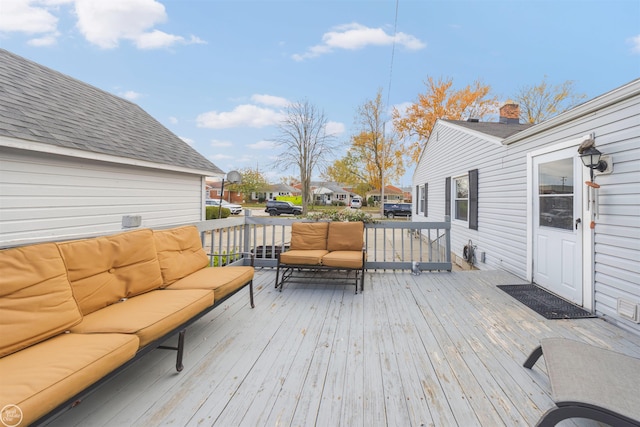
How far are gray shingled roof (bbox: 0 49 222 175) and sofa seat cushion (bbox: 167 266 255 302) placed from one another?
3364 mm

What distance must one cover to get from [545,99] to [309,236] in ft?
65.0

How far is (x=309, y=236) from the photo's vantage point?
4.63m

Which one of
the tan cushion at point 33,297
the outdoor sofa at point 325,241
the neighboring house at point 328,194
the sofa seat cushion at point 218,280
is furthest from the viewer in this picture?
the neighboring house at point 328,194

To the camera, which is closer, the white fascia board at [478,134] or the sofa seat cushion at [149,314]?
the sofa seat cushion at [149,314]

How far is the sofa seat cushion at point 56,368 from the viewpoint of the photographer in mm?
1150

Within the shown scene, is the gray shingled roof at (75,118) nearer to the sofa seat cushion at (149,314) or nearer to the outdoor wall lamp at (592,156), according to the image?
the sofa seat cushion at (149,314)

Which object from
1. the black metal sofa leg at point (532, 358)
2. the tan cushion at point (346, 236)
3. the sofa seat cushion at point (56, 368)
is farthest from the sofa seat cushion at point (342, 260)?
the sofa seat cushion at point (56, 368)

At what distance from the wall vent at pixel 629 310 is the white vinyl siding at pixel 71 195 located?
17.2 feet

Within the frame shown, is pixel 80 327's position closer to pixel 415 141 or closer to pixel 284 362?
pixel 284 362

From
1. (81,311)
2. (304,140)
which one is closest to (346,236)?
(81,311)

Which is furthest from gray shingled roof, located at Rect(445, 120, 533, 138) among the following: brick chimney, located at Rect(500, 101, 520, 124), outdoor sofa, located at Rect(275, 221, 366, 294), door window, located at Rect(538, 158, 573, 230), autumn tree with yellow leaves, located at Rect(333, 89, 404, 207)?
autumn tree with yellow leaves, located at Rect(333, 89, 404, 207)

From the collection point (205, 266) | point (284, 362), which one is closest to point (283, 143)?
point (205, 266)

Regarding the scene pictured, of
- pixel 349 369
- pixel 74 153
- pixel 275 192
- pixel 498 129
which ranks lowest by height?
pixel 349 369

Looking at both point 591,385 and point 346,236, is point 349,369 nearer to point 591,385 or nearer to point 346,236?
point 591,385
